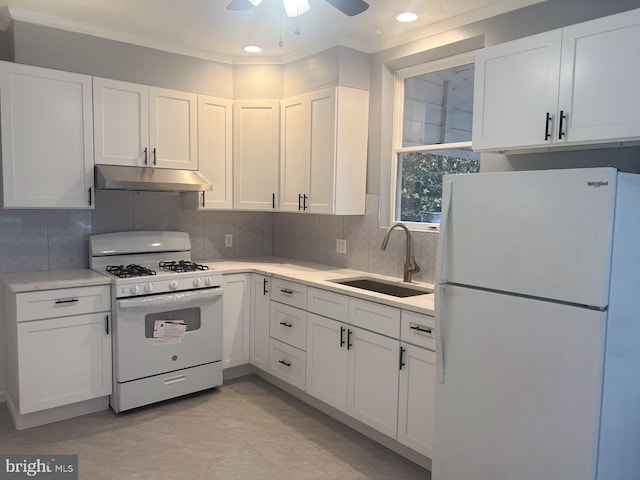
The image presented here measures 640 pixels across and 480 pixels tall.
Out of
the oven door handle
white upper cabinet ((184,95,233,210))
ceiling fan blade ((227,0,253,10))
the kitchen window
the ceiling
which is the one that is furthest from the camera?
white upper cabinet ((184,95,233,210))

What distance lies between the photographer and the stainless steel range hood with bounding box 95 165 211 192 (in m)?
3.23

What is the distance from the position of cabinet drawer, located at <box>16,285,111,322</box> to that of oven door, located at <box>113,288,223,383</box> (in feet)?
0.38

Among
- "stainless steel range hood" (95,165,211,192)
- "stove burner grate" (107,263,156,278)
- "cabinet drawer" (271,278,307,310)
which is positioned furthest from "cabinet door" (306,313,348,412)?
"stainless steel range hood" (95,165,211,192)

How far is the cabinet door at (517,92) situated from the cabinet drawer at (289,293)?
4.96 ft

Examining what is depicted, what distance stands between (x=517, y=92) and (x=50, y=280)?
2.90 metres

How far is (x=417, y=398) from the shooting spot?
2.54 metres

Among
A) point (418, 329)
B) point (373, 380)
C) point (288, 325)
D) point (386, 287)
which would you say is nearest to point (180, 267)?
point (288, 325)

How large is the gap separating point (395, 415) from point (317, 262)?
5.61ft

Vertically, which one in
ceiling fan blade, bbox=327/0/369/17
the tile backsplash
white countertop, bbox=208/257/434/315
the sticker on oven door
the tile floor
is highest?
ceiling fan blade, bbox=327/0/369/17

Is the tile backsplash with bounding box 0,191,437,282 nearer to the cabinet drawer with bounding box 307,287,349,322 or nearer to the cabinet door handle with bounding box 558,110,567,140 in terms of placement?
the cabinet drawer with bounding box 307,287,349,322

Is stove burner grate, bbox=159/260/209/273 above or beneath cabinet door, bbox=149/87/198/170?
beneath

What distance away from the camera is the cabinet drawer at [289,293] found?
3334mm

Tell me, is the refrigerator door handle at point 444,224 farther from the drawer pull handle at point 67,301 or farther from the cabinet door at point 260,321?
the drawer pull handle at point 67,301

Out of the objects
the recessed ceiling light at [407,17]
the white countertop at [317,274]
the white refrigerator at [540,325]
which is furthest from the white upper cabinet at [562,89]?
the white countertop at [317,274]
